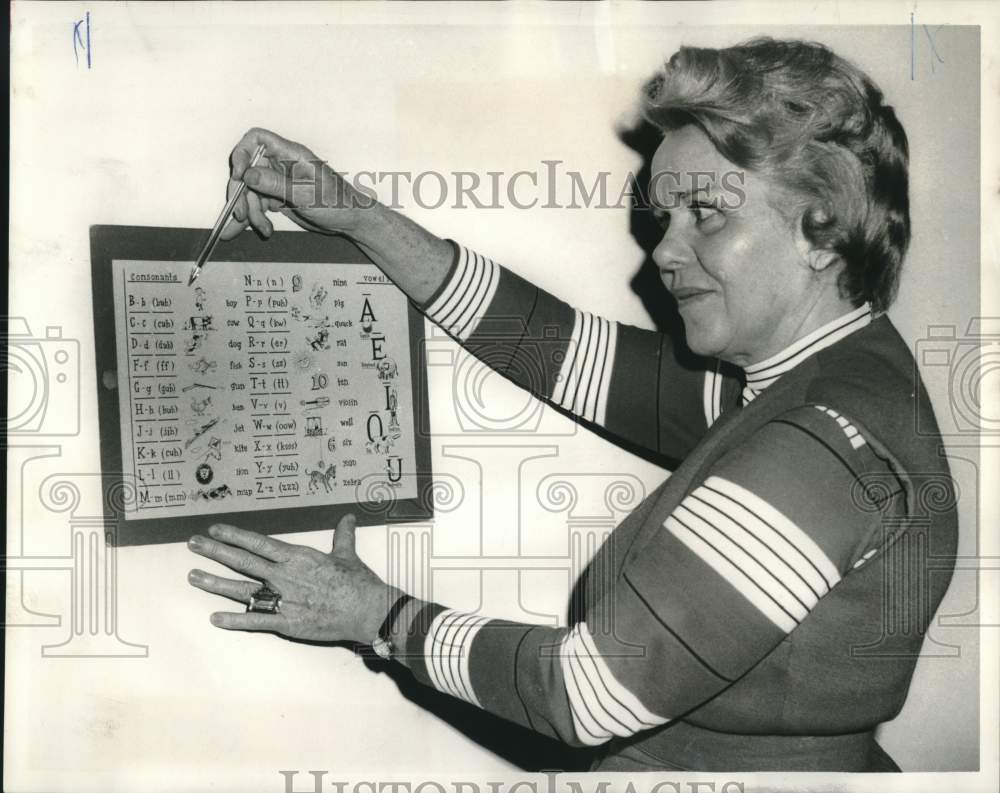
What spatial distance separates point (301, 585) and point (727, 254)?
2.22ft

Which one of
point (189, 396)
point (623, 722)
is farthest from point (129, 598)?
point (623, 722)

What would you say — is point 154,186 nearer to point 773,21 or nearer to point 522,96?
point 522,96

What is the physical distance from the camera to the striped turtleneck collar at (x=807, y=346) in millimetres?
1060

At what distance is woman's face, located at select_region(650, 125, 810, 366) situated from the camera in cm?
106

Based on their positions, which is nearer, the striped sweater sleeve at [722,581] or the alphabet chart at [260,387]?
the striped sweater sleeve at [722,581]

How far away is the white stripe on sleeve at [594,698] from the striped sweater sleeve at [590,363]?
1.09ft

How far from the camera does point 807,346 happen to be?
1061 mm

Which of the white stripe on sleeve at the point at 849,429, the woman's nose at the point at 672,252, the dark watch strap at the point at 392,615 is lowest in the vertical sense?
the dark watch strap at the point at 392,615

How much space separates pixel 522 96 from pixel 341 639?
772 millimetres

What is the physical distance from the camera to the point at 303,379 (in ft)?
3.90

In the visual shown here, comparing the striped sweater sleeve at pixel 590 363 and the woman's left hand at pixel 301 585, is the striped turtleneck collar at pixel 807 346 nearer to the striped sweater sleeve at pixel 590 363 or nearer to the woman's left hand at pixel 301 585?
the striped sweater sleeve at pixel 590 363

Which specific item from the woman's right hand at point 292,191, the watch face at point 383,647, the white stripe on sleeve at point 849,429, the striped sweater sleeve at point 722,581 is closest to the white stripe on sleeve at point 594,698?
the striped sweater sleeve at point 722,581

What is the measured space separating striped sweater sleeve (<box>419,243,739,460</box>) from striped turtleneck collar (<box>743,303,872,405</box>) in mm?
107

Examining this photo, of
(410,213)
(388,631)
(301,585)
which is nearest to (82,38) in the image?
(410,213)
